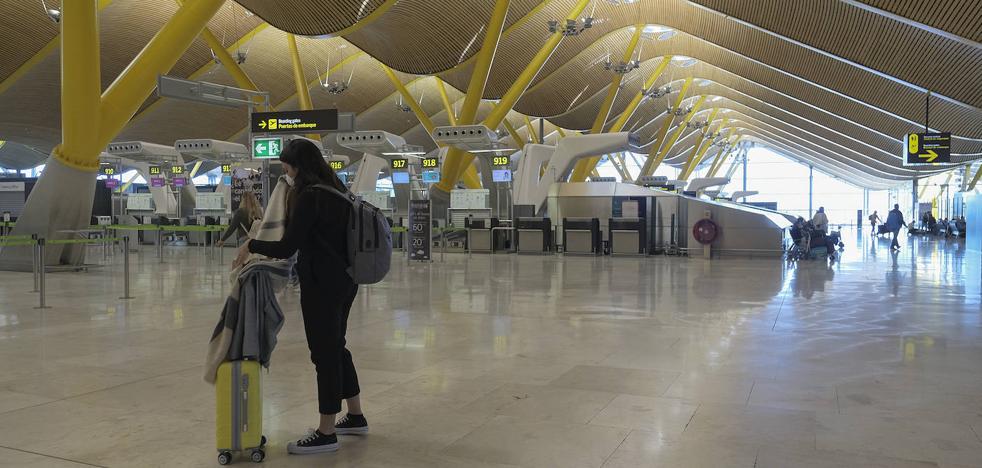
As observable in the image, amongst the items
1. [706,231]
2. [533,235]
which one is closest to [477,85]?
[533,235]

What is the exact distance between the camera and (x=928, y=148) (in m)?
25.3

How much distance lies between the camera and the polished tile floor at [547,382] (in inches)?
152

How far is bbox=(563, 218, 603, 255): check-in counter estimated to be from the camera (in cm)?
2472

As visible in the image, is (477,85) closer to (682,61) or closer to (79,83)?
(79,83)

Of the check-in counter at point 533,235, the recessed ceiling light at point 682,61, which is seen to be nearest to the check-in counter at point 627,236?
the check-in counter at point 533,235

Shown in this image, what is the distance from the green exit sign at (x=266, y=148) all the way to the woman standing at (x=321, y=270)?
7.64 m

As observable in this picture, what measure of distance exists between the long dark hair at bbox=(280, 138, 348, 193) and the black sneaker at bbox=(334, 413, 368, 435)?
1.26 meters

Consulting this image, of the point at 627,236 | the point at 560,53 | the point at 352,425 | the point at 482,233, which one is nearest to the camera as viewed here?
the point at 352,425

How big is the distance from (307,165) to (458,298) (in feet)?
23.5

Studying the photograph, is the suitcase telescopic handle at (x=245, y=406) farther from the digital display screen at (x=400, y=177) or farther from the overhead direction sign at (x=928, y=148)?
the digital display screen at (x=400, y=177)

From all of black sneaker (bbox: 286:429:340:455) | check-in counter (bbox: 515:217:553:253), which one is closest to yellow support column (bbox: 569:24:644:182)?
check-in counter (bbox: 515:217:553:253)

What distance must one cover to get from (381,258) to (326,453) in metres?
1.03

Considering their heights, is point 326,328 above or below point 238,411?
above

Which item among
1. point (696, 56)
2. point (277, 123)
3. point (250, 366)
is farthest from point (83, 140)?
point (696, 56)
